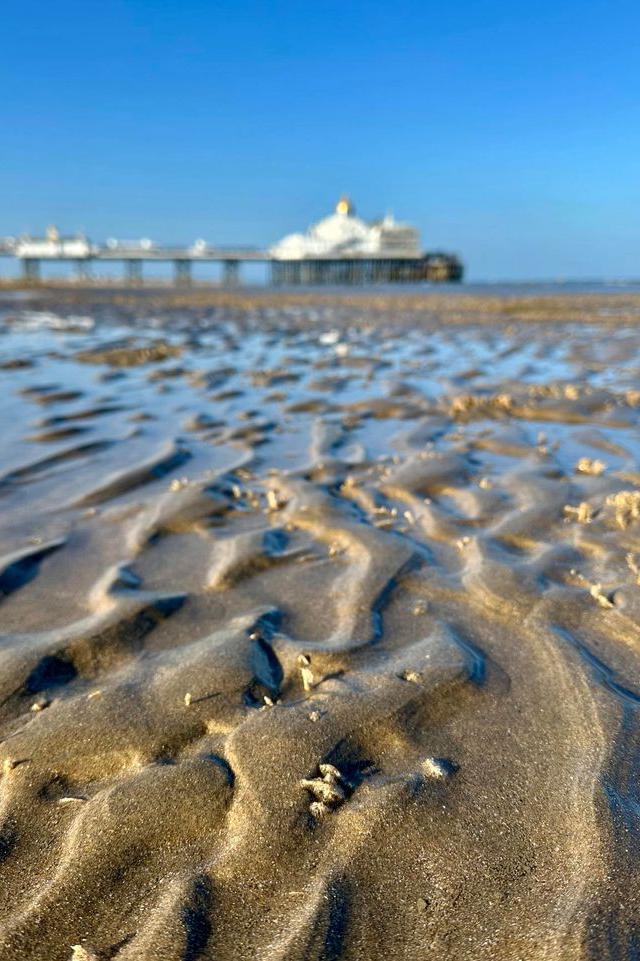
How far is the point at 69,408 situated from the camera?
6273 mm

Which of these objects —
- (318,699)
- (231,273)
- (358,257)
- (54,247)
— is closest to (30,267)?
(54,247)

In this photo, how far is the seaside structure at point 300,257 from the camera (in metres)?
72.4

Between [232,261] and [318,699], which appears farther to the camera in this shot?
[232,261]

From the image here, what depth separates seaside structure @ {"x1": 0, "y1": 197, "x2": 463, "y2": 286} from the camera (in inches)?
2852

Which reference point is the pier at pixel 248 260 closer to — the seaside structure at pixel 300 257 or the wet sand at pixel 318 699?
the seaside structure at pixel 300 257

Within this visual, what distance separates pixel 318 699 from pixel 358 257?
74070 millimetres

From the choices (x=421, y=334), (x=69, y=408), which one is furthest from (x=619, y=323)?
(x=69, y=408)

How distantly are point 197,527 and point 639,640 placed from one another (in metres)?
2.16

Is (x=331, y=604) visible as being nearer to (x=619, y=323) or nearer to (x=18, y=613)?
(x=18, y=613)

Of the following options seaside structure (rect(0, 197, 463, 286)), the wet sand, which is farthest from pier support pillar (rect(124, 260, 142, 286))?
the wet sand

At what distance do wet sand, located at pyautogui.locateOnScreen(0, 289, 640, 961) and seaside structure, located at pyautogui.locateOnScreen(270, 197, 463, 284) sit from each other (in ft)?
234

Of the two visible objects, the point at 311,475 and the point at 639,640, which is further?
the point at 311,475

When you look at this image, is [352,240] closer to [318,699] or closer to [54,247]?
[54,247]

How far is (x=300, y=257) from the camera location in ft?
242
